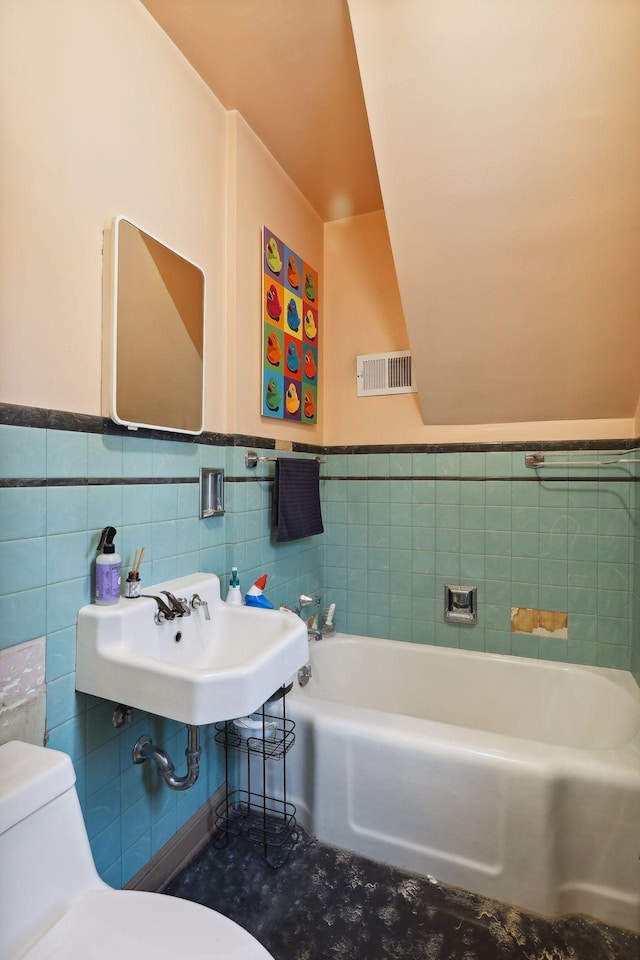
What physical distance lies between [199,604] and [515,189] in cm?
173

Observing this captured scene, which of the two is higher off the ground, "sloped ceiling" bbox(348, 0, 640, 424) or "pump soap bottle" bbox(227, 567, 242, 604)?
"sloped ceiling" bbox(348, 0, 640, 424)

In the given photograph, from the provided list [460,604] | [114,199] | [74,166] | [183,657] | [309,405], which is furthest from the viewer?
[309,405]

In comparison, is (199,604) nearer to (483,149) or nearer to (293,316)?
(293,316)

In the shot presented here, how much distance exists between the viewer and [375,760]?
A: 1.51 meters

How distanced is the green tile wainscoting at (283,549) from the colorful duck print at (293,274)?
825mm

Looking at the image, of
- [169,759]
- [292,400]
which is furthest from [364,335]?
[169,759]

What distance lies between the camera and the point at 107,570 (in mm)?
1188

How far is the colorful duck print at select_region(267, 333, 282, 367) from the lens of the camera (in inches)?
78.5

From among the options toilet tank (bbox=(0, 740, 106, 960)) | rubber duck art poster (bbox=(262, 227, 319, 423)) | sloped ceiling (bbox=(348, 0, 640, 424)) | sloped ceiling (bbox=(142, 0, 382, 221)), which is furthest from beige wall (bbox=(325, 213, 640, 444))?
toilet tank (bbox=(0, 740, 106, 960))

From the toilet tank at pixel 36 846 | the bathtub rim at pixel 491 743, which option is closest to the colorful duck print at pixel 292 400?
the bathtub rim at pixel 491 743

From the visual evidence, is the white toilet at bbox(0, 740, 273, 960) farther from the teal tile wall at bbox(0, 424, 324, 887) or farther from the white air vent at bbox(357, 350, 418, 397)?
the white air vent at bbox(357, 350, 418, 397)

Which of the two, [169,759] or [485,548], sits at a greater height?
[485,548]

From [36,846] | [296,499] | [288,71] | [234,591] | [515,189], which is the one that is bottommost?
[36,846]

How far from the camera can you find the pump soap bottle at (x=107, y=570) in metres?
1.19
